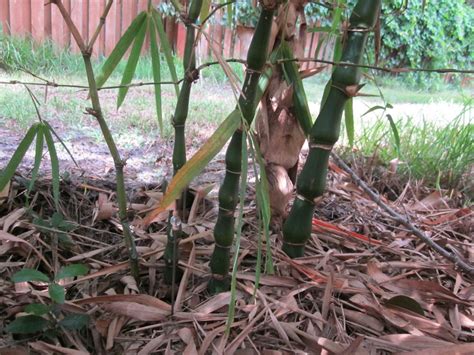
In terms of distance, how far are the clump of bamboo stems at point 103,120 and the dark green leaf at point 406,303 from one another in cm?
45

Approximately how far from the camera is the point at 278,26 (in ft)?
2.81

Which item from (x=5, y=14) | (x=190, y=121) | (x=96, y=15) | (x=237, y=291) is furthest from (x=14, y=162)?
(x=5, y=14)

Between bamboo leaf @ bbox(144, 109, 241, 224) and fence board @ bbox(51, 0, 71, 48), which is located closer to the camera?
bamboo leaf @ bbox(144, 109, 241, 224)

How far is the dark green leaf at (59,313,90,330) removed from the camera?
659mm

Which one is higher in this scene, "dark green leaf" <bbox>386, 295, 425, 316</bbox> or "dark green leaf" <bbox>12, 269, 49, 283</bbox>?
"dark green leaf" <bbox>12, 269, 49, 283</bbox>

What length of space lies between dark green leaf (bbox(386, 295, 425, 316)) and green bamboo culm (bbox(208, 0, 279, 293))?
289 mm

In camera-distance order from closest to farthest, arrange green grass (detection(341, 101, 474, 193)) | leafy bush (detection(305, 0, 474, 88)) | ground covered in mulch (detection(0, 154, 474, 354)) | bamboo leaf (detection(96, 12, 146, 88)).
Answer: ground covered in mulch (detection(0, 154, 474, 354)) → bamboo leaf (detection(96, 12, 146, 88)) → green grass (detection(341, 101, 474, 193)) → leafy bush (detection(305, 0, 474, 88))

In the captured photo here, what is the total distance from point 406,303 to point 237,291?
0.29 m

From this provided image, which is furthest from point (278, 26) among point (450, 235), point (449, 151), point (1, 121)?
point (1, 121)

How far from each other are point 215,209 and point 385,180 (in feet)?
2.14

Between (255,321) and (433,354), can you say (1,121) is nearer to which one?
(255,321)

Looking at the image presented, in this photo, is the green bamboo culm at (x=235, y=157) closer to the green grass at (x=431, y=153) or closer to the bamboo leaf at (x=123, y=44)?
the bamboo leaf at (x=123, y=44)

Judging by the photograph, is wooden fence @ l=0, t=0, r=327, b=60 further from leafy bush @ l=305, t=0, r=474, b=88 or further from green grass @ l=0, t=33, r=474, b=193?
leafy bush @ l=305, t=0, r=474, b=88

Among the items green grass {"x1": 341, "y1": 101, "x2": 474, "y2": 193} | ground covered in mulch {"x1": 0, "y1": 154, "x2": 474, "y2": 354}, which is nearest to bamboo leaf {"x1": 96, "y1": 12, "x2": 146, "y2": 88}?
A: ground covered in mulch {"x1": 0, "y1": 154, "x2": 474, "y2": 354}
